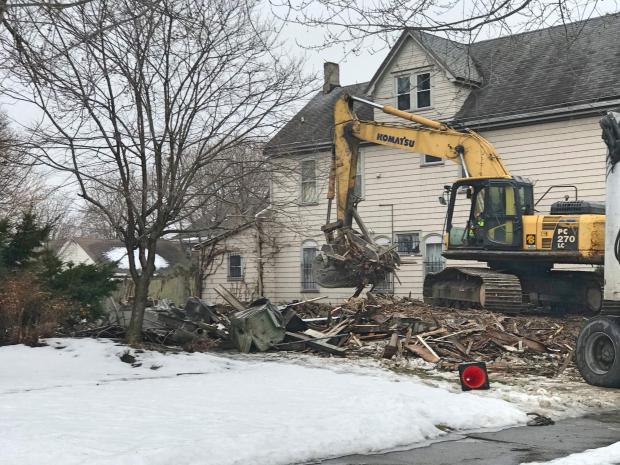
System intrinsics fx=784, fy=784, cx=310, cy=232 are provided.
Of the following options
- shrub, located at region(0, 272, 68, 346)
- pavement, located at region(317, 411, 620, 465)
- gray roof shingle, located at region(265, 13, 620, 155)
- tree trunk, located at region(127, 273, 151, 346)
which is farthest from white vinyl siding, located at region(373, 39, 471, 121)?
pavement, located at region(317, 411, 620, 465)

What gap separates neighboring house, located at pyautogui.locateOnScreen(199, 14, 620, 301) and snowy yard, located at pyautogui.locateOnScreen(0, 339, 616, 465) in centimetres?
743

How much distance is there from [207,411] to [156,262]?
51107mm

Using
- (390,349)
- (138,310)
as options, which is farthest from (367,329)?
(138,310)

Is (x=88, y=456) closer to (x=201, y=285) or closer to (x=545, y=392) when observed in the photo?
(x=545, y=392)

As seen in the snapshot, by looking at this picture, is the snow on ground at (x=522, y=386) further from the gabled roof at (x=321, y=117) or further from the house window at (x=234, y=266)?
the house window at (x=234, y=266)

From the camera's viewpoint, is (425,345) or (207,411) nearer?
(207,411)

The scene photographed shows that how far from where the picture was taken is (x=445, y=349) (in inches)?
568

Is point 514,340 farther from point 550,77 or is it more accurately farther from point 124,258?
point 124,258

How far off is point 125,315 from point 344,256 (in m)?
5.12

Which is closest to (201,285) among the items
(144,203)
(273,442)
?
(144,203)

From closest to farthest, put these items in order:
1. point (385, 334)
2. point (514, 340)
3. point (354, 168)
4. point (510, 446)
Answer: point (510, 446)
point (514, 340)
point (385, 334)
point (354, 168)

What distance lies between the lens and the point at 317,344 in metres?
15.4

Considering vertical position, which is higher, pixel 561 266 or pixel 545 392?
pixel 561 266

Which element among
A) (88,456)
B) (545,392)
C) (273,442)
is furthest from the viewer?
(545,392)
